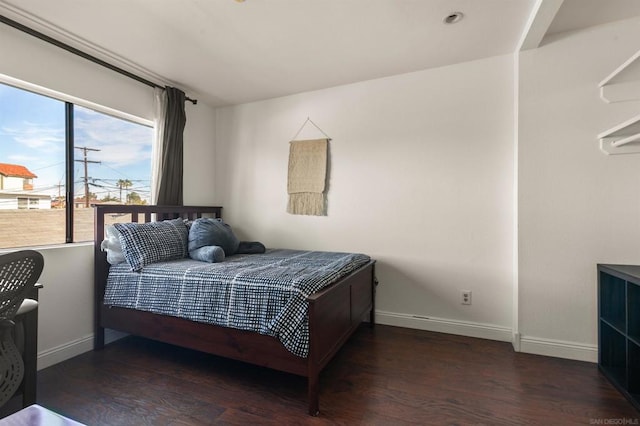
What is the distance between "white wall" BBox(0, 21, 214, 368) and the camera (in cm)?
202

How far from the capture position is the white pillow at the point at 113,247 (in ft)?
7.56

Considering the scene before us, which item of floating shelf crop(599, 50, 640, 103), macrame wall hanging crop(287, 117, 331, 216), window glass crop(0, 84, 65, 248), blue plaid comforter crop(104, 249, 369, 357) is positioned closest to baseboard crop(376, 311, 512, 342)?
blue plaid comforter crop(104, 249, 369, 357)

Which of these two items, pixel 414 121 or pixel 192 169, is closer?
pixel 414 121

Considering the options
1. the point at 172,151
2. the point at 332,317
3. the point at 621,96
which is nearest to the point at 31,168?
the point at 172,151

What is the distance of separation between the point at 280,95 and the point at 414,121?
1.50 meters

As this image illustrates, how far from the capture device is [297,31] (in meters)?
2.17

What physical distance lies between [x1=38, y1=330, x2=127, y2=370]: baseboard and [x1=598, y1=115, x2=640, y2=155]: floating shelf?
4032 millimetres

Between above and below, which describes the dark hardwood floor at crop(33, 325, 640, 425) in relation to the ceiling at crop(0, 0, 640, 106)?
below

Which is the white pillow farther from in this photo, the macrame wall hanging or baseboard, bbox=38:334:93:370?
the macrame wall hanging

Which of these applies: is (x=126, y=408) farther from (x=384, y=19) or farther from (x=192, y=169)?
(x=384, y=19)

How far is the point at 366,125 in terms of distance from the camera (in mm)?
2973

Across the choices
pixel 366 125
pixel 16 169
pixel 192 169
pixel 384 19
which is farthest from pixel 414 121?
pixel 16 169

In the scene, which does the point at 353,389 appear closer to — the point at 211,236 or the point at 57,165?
the point at 211,236

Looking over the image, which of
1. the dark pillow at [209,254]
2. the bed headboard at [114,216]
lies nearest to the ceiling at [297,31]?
the bed headboard at [114,216]
